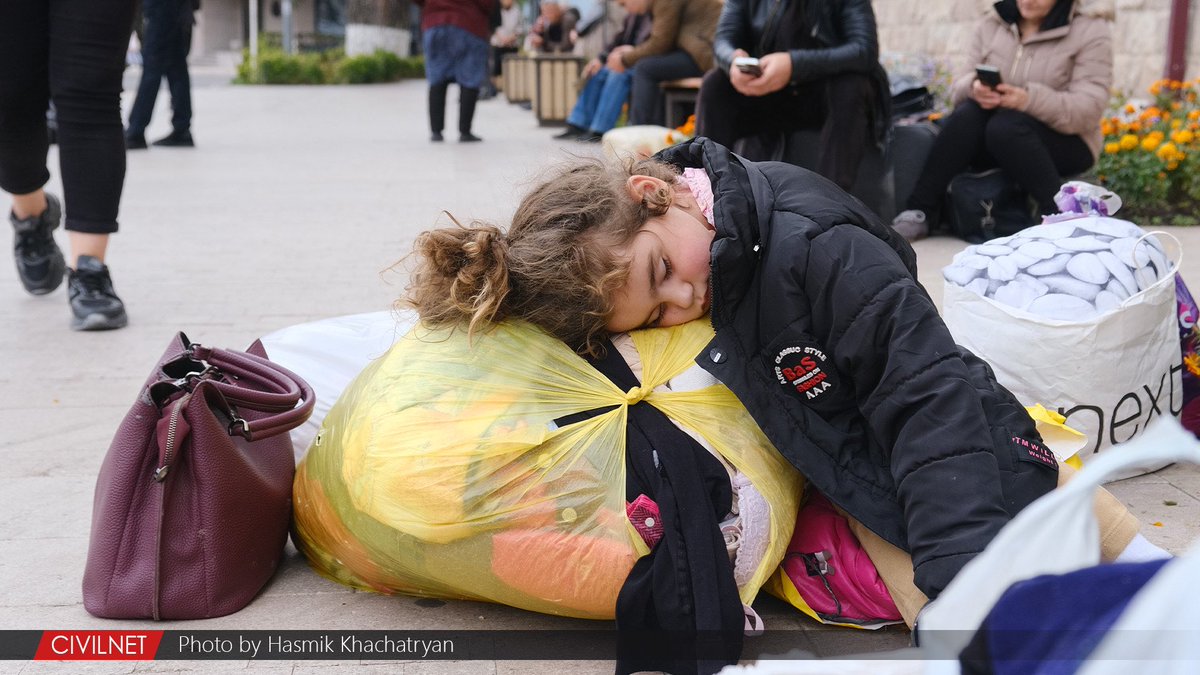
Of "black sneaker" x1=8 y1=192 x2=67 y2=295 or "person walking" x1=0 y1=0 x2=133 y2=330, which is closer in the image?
"person walking" x1=0 y1=0 x2=133 y2=330

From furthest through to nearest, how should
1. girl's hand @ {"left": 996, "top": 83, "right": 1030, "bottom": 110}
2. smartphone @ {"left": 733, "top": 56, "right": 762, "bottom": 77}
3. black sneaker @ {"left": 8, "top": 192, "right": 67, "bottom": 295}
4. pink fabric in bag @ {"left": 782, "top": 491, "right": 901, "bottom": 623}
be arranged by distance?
girl's hand @ {"left": 996, "top": 83, "right": 1030, "bottom": 110}
smartphone @ {"left": 733, "top": 56, "right": 762, "bottom": 77}
black sneaker @ {"left": 8, "top": 192, "right": 67, "bottom": 295}
pink fabric in bag @ {"left": 782, "top": 491, "right": 901, "bottom": 623}

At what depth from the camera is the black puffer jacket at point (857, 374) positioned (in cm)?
182

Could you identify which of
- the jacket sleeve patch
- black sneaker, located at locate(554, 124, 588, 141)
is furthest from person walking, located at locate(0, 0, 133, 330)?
black sneaker, located at locate(554, 124, 588, 141)

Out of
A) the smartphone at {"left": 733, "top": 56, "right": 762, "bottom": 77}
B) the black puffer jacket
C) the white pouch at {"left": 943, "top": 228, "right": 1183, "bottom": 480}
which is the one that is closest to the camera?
the black puffer jacket

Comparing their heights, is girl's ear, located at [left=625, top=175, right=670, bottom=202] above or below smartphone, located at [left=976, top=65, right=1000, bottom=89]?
below

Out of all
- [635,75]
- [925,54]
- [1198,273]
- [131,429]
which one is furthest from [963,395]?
[925,54]

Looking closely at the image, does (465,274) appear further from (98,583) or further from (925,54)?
(925,54)

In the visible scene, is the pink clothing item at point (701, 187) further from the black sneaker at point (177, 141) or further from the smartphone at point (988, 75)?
the black sneaker at point (177, 141)

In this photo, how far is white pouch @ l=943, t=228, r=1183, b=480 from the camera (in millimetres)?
2592

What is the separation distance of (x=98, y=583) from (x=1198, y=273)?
4.08 metres

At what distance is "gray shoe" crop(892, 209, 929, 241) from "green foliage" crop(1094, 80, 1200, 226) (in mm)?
1055

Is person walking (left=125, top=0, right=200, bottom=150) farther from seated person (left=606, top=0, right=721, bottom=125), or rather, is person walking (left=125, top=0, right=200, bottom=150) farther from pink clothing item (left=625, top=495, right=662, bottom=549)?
pink clothing item (left=625, top=495, right=662, bottom=549)

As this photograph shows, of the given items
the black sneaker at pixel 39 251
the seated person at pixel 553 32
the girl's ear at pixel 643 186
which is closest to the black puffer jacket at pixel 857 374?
the girl's ear at pixel 643 186

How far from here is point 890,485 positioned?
77.7 inches
